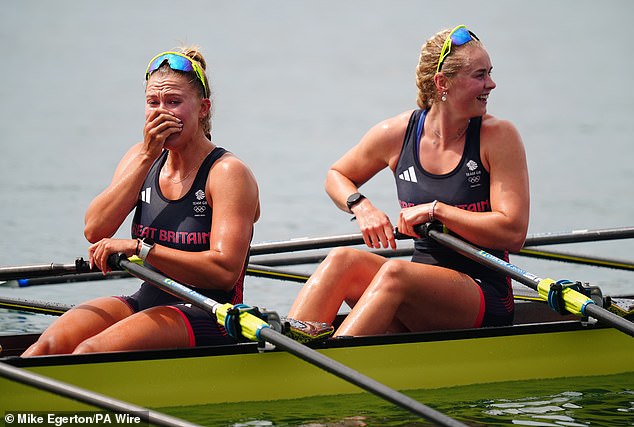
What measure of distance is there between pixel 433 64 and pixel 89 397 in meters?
2.35

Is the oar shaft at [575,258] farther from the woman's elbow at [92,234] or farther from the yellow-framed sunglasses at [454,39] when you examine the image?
the woman's elbow at [92,234]

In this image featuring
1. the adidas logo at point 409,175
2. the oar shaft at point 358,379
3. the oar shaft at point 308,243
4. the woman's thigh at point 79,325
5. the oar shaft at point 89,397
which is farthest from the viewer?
the oar shaft at point 308,243

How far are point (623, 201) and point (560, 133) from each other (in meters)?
3.85

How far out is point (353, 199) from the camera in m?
5.53

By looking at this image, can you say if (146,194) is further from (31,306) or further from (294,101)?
(294,101)

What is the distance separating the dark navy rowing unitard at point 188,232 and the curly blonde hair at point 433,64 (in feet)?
3.71

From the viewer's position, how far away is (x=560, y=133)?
16109mm

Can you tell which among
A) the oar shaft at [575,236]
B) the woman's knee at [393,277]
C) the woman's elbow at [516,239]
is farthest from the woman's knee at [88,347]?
the oar shaft at [575,236]

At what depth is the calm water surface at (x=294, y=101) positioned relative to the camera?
11.0m

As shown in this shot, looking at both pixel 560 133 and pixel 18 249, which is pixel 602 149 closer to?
pixel 560 133

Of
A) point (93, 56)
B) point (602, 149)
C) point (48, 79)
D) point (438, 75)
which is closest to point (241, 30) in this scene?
point (93, 56)

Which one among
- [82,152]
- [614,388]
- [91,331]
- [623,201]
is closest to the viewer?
[91,331]

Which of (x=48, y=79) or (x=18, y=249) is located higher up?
(x=48, y=79)

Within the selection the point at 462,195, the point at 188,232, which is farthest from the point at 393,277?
the point at 188,232
